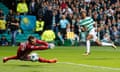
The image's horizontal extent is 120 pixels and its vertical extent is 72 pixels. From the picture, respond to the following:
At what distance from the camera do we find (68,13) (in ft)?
99.3

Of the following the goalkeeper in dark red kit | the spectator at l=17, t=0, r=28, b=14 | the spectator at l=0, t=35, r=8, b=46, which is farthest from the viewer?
the spectator at l=17, t=0, r=28, b=14

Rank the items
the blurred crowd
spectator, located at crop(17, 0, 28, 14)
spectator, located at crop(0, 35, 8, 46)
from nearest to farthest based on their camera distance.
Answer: spectator, located at crop(0, 35, 8, 46)
the blurred crowd
spectator, located at crop(17, 0, 28, 14)

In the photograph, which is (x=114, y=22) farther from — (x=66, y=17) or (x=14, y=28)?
(x=14, y=28)

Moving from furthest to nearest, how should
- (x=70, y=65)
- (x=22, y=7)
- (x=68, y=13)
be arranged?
(x=68, y=13) → (x=22, y=7) → (x=70, y=65)

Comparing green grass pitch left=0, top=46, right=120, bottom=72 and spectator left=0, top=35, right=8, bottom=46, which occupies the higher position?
spectator left=0, top=35, right=8, bottom=46

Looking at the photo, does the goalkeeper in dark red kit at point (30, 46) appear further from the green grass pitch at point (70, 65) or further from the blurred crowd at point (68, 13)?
the blurred crowd at point (68, 13)

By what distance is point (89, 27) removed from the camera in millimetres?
19188

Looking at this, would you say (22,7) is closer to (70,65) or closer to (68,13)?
(68,13)

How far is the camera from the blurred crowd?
2948 cm

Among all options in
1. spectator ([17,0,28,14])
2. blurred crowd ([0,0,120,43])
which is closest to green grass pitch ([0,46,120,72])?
blurred crowd ([0,0,120,43])

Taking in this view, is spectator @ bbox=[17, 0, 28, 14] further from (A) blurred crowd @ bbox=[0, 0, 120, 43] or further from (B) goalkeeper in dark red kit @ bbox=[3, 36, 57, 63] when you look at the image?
(B) goalkeeper in dark red kit @ bbox=[3, 36, 57, 63]

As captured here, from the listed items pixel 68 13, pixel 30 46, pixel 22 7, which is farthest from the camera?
pixel 68 13

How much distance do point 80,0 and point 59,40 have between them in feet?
13.5

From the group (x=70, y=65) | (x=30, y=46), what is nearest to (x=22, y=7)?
(x=70, y=65)
